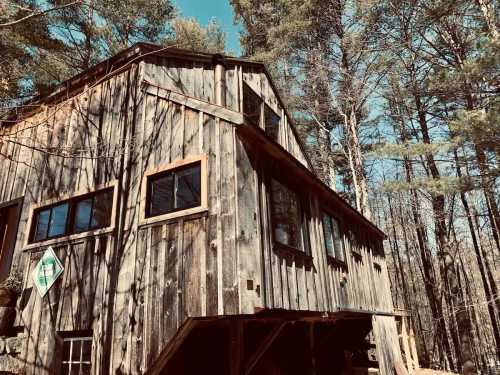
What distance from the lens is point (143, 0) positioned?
18062 mm

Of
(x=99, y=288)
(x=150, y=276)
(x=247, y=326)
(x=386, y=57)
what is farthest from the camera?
(x=386, y=57)

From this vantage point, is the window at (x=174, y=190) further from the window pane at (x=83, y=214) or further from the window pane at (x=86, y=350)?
the window pane at (x=86, y=350)

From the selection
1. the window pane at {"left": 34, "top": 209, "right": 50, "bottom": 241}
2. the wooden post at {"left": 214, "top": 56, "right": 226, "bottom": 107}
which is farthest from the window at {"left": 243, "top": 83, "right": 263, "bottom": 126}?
the window pane at {"left": 34, "top": 209, "right": 50, "bottom": 241}

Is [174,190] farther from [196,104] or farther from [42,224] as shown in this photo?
[42,224]

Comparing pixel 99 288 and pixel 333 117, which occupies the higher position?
pixel 333 117

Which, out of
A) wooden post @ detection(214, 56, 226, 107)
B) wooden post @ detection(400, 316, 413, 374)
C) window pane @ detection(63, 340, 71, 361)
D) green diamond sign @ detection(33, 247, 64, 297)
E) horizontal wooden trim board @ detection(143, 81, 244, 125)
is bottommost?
wooden post @ detection(400, 316, 413, 374)

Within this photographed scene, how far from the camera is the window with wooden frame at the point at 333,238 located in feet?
27.6

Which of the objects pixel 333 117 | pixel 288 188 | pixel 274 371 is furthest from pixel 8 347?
pixel 333 117

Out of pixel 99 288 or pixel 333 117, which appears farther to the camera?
pixel 333 117

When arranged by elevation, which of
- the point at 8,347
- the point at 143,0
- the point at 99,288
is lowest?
the point at 8,347

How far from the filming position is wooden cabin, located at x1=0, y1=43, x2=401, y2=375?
17.3ft

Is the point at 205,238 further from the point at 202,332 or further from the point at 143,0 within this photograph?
the point at 143,0

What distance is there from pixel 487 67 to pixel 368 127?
11602 millimetres

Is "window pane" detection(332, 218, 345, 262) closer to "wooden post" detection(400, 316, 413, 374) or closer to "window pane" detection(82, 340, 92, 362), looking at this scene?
"window pane" detection(82, 340, 92, 362)
